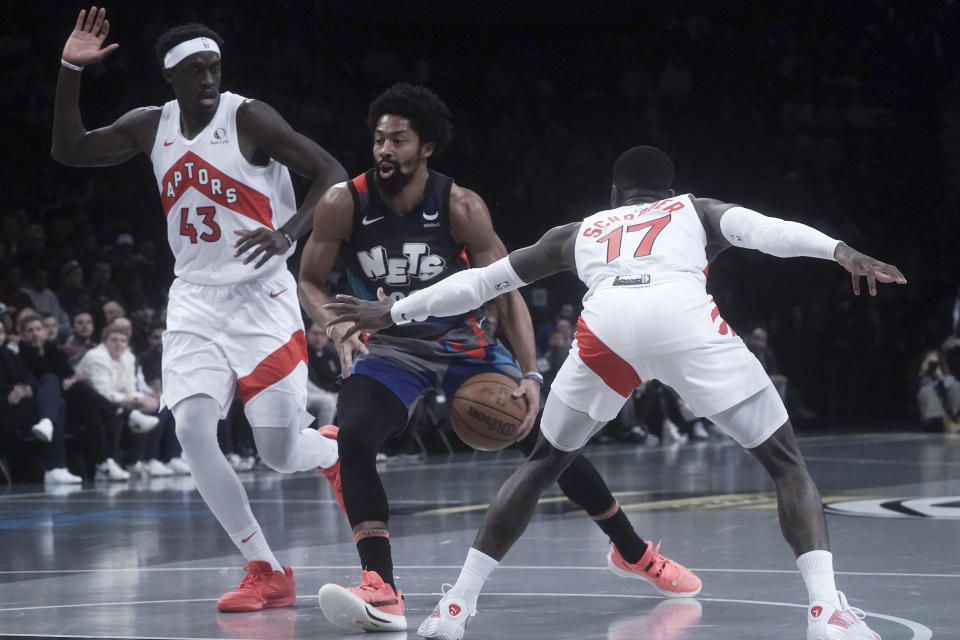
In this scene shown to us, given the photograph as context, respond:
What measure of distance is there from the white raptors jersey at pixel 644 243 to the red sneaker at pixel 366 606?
49.1 inches

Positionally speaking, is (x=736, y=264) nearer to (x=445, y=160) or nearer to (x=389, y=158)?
(x=445, y=160)

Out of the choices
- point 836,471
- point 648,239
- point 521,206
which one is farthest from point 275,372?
point 521,206

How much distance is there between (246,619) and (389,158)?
1776 mm

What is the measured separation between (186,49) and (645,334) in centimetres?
237

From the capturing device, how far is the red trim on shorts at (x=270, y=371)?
227 inches

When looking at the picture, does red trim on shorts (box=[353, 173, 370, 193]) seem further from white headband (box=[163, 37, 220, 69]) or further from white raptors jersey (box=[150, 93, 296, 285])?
white headband (box=[163, 37, 220, 69])

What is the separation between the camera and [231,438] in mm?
13828

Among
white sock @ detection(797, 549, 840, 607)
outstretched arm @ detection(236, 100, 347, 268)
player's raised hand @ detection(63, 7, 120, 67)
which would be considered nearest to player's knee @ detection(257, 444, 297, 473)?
outstretched arm @ detection(236, 100, 347, 268)

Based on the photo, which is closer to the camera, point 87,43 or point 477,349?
point 477,349

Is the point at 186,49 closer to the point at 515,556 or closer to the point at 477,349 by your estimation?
the point at 477,349

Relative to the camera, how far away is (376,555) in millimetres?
5172

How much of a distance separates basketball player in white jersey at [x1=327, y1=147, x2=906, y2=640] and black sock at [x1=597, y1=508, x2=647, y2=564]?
0.98 meters

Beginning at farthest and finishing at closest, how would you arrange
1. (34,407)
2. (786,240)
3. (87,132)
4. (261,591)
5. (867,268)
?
(34,407), (87,132), (261,591), (786,240), (867,268)

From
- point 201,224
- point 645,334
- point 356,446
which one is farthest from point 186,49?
point 645,334
